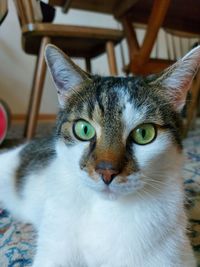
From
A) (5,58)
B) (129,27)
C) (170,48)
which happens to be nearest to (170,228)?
(129,27)

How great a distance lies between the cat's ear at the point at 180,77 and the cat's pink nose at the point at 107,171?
8.3 inches

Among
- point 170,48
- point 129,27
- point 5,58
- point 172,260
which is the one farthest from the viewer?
point 170,48

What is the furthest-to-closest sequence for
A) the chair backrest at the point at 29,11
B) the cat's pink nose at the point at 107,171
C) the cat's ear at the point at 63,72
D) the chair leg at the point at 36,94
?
1. the chair leg at the point at 36,94
2. the chair backrest at the point at 29,11
3. the cat's ear at the point at 63,72
4. the cat's pink nose at the point at 107,171

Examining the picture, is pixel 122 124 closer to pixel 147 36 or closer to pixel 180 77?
pixel 180 77

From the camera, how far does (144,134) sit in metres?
0.59

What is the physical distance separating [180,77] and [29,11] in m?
1.13

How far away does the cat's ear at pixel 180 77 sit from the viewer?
62 cm

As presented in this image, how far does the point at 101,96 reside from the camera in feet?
2.05

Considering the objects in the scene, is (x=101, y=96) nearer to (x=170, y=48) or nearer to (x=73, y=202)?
(x=73, y=202)

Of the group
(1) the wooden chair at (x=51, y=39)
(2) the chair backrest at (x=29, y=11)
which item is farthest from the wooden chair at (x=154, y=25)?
(2) the chair backrest at (x=29, y=11)

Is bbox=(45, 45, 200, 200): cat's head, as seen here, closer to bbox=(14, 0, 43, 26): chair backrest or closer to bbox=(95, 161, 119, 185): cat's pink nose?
bbox=(95, 161, 119, 185): cat's pink nose

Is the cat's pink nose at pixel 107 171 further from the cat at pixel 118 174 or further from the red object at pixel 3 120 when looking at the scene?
the red object at pixel 3 120

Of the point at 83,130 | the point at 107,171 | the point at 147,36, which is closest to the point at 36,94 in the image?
the point at 147,36

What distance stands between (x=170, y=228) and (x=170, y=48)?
9.35 feet
